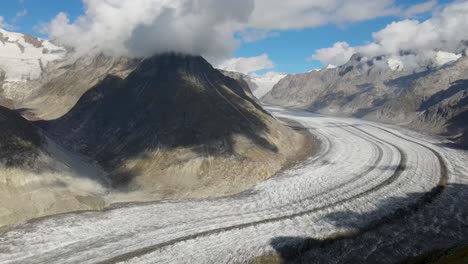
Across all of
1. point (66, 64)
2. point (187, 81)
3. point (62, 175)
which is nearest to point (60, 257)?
point (62, 175)

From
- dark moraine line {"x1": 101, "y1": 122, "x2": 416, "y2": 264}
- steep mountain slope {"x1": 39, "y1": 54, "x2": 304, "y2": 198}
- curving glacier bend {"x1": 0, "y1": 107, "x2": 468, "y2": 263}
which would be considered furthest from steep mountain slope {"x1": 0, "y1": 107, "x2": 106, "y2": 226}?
dark moraine line {"x1": 101, "y1": 122, "x2": 416, "y2": 264}

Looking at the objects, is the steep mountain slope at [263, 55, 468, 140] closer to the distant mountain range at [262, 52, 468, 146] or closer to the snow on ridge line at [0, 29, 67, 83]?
the distant mountain range at [262, 52, 468, 146]

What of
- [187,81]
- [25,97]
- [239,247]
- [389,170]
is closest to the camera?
[239,247]

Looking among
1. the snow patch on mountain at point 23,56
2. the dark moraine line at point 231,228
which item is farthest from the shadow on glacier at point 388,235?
the snow patch on mountain at point 23,56

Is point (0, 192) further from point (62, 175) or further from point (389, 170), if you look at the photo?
point (389, 170)

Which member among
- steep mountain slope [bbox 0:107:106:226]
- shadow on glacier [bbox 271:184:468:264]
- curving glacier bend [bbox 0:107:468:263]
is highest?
steep mountain slope [bbox 0:107:106:226]

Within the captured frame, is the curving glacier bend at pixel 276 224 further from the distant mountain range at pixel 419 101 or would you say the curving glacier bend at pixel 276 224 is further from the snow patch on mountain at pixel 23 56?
the snow patch on mountain at pixel 23 56
